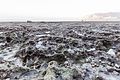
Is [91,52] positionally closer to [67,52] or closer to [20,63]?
[67,52]

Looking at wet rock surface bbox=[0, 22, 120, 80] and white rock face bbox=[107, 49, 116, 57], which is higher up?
wet rock surface bbox=[0, 22, 120, 80]

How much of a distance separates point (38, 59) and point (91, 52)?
1.94m

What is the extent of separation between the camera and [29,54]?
7.27 m

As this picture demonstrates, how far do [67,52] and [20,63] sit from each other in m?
1.62

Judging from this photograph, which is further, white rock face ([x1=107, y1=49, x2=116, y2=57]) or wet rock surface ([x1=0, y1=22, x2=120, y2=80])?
white rock face ([x1=107, y1=49, x2=116, y2=57])

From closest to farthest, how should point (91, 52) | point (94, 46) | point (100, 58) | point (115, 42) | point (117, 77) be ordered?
1. point (117, 77)
2. point (100, 58)
3. point (91, 52)
4. point (94, 46)
5. point (115, 42)

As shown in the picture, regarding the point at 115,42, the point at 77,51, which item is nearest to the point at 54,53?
the point at 77,51

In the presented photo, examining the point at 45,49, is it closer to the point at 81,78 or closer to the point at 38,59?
the point at 38,59

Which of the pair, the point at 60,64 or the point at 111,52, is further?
the point at 111,52

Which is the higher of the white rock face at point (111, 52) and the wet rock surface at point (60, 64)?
the wet rock surface at point (60, 64)

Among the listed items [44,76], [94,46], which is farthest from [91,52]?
[44,76]

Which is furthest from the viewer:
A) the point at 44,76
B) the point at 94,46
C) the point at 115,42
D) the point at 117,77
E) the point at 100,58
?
the point at 115,42

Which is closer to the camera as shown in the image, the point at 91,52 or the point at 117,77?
the point at 117,77

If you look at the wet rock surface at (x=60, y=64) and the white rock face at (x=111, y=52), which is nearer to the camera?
the wet rock surface at (x=60, y=64)
